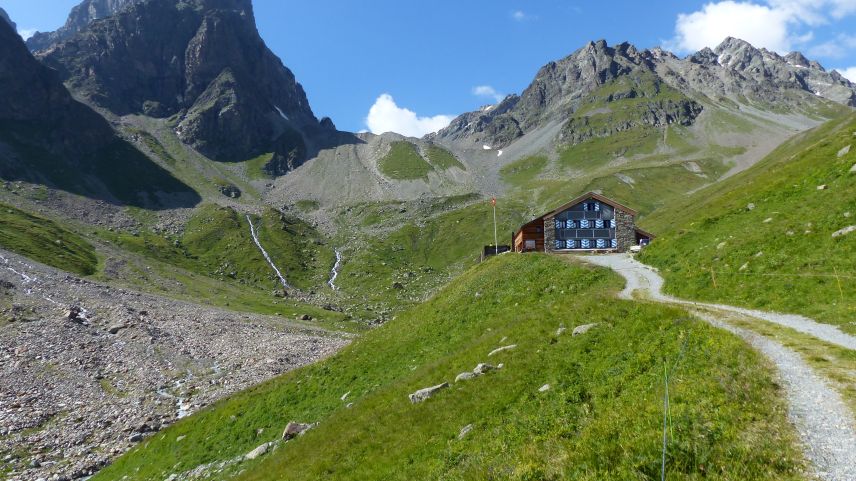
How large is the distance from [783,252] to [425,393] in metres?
22.0

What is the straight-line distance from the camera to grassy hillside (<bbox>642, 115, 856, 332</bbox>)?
22469 millimetres

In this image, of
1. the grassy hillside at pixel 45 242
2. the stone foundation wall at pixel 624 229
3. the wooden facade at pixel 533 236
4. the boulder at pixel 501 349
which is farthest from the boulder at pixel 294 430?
the grassy hillside at pixel 45 242

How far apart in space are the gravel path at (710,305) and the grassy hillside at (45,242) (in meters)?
111

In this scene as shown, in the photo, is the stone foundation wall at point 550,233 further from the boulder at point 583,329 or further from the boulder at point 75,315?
the boulder at point 75,315

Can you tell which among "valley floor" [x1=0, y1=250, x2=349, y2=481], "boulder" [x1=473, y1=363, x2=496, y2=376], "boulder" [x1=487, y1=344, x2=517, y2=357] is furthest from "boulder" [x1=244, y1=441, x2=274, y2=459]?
"valley floor" [x1=0, y1=250, x2=349, y2=481]

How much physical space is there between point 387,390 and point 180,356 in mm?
46235

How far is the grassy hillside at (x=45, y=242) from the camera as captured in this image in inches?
4099

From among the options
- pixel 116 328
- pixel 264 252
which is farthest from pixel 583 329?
pixel 264 252

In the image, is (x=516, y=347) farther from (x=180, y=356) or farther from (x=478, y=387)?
(x=180, y=356)

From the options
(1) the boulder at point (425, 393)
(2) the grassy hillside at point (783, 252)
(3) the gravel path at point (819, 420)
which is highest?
(2) the grassy hillside at point (783, 252)

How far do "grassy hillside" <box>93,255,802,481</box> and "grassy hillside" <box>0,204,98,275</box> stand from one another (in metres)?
94.5

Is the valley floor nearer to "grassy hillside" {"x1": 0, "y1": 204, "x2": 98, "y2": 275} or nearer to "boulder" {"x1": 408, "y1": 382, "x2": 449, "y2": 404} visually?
"grassy hillside" {"x1": 0, "y1": 204, "x2": 98, "y2": 275}

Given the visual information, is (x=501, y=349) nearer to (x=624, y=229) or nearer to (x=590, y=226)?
(x=590, y=226)

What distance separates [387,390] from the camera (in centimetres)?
2419
